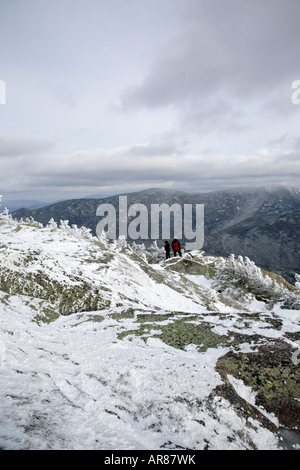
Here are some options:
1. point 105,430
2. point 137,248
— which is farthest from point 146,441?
point 137,248

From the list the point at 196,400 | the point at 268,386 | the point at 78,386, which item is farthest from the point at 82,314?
the point at 268,386

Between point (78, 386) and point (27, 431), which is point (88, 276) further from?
point (27, 431)

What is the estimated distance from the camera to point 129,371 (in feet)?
→ 27.6

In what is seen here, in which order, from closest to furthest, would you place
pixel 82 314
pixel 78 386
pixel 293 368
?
1. pixel 78 386
2. pixel 293 368
3. pixel 82 314

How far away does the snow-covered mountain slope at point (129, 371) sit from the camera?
18.2 feet

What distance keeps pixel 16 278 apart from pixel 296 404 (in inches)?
688

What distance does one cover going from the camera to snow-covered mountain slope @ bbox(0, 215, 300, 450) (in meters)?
5.55

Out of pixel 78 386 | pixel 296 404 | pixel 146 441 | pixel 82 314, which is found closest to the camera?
pixel 146 441

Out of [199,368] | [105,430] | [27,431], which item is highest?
[27,431]

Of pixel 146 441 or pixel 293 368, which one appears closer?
pixel 146 441

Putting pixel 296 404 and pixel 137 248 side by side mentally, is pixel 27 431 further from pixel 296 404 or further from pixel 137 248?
pixel 137 248

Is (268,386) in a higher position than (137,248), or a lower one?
higher

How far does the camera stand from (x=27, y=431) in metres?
4.97

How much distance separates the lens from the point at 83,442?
4953 mm
